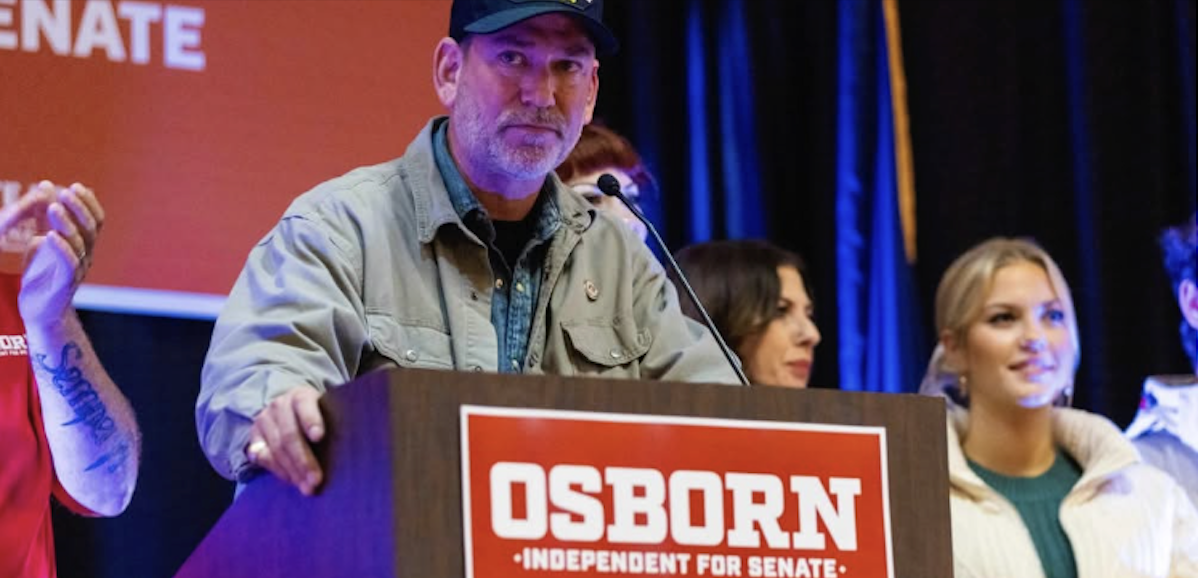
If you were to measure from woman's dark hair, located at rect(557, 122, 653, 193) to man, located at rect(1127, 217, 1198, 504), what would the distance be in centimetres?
114

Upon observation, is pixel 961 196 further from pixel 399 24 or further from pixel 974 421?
pixel 399 24

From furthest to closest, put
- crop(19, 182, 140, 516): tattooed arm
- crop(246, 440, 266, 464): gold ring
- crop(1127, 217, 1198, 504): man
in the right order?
crop(1127, 217, 1198, 504): man < crop(19, 182, 140, 516): tattooed arm < crop(246, 440, 266, 464): gold ring

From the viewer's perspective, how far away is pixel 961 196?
14.1ft

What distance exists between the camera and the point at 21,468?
8.10ft

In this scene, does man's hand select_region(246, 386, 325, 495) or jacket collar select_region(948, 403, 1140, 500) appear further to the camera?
jacket collar select_region(948, 403, 1140, 500)

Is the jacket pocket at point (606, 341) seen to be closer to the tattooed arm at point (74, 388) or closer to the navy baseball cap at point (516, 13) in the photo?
the navy baseball cap at point (516, 13)

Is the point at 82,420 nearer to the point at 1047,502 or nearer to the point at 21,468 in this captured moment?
the point at 21,468

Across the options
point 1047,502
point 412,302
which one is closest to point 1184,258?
point 1047,502

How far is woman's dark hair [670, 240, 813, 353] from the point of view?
3441 mm

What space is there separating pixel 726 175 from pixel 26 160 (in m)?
1.68

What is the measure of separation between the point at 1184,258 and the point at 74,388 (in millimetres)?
2444

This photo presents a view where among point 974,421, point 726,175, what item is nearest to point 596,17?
point 974,421

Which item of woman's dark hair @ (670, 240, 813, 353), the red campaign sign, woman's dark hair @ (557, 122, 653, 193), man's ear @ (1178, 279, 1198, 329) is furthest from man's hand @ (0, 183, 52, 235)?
man's ear @ (1178, 279, 1198, 329)

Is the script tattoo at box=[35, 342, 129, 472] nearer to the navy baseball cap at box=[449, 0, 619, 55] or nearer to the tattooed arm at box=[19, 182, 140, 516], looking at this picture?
the tattooed arm at box=[19, 182, 140, 516]
